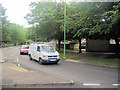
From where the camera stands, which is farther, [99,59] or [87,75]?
[99,59]

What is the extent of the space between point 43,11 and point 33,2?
3.78m

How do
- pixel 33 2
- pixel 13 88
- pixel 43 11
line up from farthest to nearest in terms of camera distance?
pixel 33 2
pixel 43 11
pixel 13 88

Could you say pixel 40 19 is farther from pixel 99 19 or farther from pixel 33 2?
pixel 99 19

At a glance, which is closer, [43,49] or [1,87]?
[1,87]

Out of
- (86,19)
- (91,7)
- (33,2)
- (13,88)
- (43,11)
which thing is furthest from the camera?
(33,2)

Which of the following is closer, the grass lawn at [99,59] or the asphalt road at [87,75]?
the asphalt road at [87,75]

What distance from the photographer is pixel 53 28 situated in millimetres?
21234

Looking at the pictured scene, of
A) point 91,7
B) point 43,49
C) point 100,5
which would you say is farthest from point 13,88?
point 100,5

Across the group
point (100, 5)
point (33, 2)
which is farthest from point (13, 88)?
point (33, 2)

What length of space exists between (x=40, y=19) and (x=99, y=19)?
12.3m

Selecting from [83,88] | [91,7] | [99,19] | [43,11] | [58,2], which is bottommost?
[83,88]

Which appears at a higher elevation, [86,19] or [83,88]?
[86,19]

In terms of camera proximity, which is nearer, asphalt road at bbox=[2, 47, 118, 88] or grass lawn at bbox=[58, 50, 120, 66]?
asphalt road at bbox=[2, 47, 118, 88]

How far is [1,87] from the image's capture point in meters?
5.07
